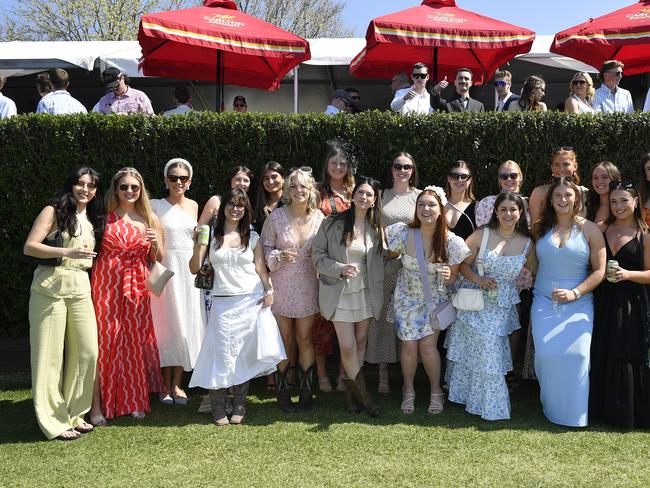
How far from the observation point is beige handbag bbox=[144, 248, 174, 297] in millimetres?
5441

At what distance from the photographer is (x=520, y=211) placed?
5469 mm

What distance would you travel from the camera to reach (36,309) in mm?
5129

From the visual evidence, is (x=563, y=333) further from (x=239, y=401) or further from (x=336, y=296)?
(x=239, y=401)

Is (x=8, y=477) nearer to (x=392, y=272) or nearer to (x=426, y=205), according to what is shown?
(x=392, y=272)

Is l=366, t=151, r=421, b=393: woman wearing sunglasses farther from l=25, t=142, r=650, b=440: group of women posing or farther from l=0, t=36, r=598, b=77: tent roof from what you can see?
l=0, t=36, r=598, b=77: tent roof

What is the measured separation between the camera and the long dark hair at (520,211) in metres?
5.44

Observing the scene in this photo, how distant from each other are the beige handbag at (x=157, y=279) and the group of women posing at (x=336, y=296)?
13 centimetres

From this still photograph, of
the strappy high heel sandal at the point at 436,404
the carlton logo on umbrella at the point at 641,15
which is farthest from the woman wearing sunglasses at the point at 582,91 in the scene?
the strappy high heel sandal at the point at 436,404

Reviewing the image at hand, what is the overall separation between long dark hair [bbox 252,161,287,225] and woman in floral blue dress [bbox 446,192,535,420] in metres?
1.86

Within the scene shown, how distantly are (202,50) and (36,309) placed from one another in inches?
205

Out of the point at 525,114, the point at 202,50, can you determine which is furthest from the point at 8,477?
the point at 202,50

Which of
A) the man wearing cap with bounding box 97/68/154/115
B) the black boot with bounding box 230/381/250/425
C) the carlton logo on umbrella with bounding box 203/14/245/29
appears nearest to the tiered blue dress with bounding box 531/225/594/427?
the black boot with bounding box 230/381/250/425

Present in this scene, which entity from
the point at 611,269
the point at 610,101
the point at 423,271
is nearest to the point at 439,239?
the point at 423,271

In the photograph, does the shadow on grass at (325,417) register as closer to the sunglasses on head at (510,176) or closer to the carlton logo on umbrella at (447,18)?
the sunglasses on head at (510,176)
